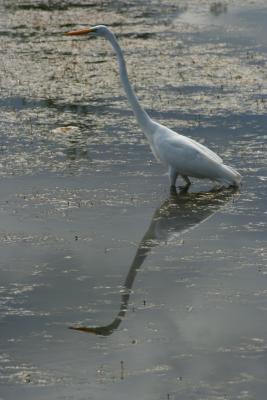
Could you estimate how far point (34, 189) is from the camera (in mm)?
9070

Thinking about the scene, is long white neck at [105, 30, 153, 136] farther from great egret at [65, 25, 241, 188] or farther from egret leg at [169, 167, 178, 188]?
egret leg at [169, 167, 178, 188]

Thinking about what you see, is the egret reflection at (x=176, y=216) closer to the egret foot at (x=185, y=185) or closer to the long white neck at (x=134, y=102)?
the egret foot at (x=185, y=185)

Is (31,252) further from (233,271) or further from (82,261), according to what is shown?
(233,271)

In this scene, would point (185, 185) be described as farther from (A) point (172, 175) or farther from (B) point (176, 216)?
(B) point (176, 216)

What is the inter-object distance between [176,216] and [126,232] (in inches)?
26.1

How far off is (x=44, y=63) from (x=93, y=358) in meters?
8.95

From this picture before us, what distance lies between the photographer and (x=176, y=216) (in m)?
8.55

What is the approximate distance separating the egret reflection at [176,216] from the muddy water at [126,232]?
0.02 meters

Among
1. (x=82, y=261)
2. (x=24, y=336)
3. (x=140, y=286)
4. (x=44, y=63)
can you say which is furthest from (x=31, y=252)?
(x=44, y=63)

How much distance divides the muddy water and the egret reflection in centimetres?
2

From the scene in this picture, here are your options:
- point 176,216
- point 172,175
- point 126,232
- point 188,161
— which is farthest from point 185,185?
point 126,232

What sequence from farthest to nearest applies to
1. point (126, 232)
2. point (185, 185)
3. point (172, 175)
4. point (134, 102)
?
point (134, 102) → point (185, 185) → point (172, 175) → point (126, 232)

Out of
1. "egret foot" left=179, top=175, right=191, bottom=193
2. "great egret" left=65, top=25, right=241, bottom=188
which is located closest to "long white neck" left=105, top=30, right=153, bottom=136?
"great egret" left=65, top=25, right=241, bottom=188

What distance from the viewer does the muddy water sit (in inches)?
224
